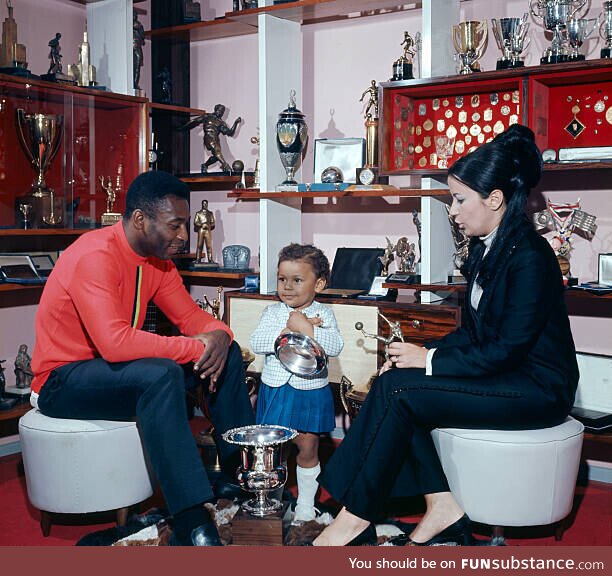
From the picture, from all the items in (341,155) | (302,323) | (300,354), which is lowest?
(300,354)

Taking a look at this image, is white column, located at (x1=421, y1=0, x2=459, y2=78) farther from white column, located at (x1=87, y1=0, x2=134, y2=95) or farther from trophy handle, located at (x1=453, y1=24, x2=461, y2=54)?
white column, located at (x1=87, y1=0, x2=134, y2=95)

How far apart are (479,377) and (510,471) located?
0.98 ft

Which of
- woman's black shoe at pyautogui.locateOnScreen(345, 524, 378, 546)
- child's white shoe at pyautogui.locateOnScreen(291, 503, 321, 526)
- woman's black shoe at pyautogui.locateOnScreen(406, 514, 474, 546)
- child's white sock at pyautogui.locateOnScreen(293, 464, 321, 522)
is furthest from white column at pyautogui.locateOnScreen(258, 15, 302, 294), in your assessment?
woman's black shoe at pyautogui.locateOnScreen(406, 514, 474, 546)

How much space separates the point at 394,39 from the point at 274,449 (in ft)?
6.98

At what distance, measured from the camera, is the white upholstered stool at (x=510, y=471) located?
256 cm

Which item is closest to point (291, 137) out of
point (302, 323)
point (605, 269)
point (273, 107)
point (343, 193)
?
point (273, 107)

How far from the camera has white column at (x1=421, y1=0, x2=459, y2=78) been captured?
→ 3.50 metres

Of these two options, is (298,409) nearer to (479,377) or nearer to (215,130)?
(479,377)

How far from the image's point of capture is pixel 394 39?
156 inches

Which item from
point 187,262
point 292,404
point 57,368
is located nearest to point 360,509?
point 292,404

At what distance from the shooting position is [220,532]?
287cm

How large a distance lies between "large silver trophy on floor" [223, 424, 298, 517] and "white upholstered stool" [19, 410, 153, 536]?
0.35 m

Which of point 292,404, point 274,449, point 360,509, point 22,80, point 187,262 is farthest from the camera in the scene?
A: point 187,262

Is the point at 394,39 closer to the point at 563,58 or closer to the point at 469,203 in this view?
the point at 563,58
